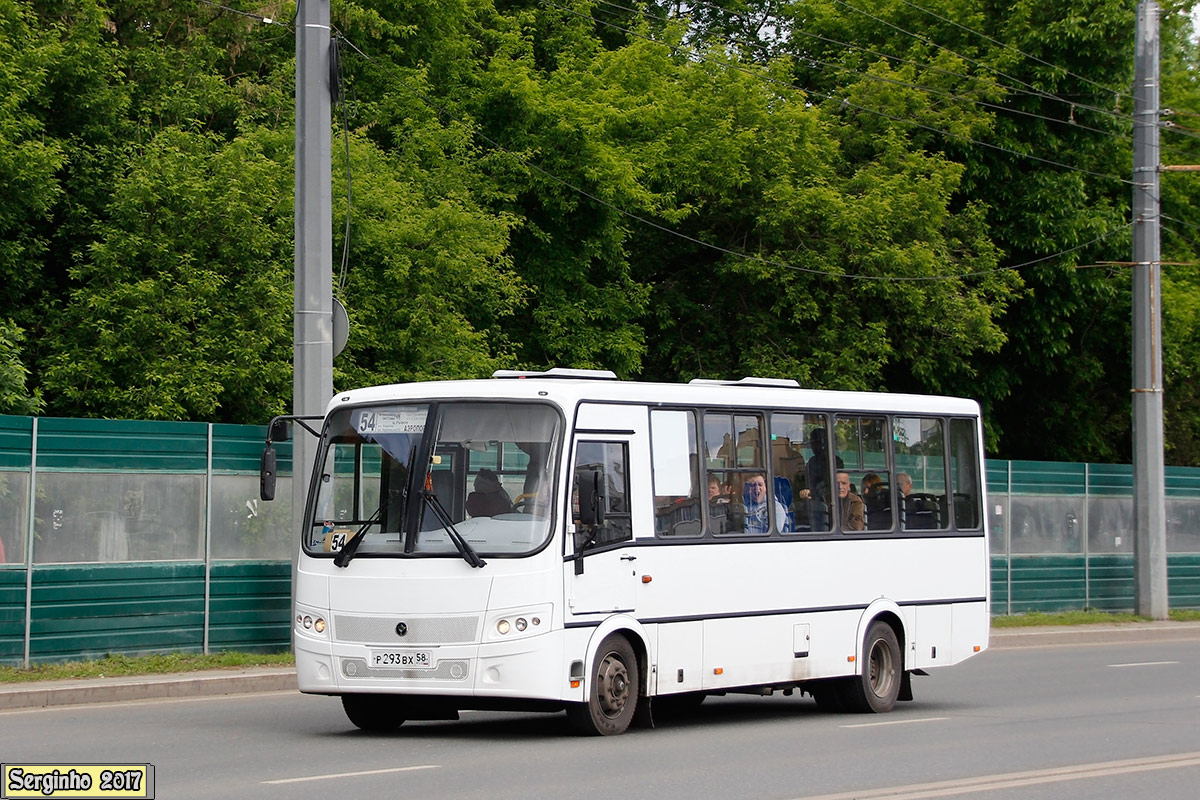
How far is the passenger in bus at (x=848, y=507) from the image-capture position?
15.5 metres

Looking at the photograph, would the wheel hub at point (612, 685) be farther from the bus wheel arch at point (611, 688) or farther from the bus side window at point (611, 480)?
the bus side window at point (611, 480)

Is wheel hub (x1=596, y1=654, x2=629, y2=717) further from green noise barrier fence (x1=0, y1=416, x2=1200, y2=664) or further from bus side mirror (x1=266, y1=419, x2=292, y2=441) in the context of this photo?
green noise barrier fence (x1=0, y1=416, x2=1200, y2=664)

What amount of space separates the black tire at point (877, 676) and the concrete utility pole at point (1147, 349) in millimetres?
15469

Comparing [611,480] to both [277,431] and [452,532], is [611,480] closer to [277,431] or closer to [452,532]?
[452,532]

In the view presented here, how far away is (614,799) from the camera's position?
9.49 meters

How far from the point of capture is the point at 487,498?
41.1 ft

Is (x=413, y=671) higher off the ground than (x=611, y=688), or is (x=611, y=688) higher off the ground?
(x=413, y=671)


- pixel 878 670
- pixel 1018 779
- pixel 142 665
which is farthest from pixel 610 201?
pixel 1018 779

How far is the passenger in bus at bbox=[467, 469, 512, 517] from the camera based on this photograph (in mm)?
12500

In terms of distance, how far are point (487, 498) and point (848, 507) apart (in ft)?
14.4

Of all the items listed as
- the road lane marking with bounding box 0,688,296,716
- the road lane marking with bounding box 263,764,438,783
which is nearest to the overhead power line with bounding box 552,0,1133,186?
the road lane marking with bounding box 0,688,296,716

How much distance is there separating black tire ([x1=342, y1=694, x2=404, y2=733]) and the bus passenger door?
185cm

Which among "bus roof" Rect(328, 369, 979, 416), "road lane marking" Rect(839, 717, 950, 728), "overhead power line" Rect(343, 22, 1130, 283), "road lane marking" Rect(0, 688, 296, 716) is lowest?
"road lane marking" Rect(839, 717, 950, 728)

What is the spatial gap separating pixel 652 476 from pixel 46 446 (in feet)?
23.1
